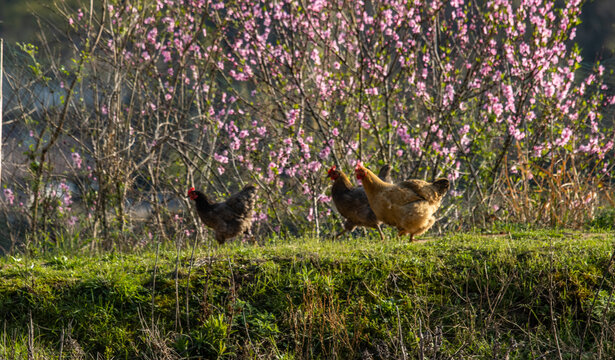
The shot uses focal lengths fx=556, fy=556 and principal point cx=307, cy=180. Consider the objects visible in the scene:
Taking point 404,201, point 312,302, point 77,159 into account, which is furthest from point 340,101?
point 312,302

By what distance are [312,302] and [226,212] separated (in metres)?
3.87

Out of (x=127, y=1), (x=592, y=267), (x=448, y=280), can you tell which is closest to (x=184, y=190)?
(x=127, y=1)

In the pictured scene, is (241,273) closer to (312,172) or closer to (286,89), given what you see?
(312,172)

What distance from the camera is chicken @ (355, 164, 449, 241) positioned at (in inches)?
273

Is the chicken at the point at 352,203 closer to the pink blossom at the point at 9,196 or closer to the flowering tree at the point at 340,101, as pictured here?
the flowering tree at the point at 340,101

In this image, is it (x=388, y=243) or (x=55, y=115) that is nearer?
(x=388, y=243)

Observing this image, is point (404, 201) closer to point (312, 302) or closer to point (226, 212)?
point (312, 302)

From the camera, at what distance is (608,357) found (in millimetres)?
4430

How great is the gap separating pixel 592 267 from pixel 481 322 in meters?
1.43

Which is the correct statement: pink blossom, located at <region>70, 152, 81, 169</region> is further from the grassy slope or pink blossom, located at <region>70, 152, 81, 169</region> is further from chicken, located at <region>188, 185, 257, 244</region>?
the grassy slope

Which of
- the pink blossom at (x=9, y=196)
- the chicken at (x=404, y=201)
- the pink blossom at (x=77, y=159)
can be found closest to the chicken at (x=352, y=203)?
the chicken at (x=404, y=201)

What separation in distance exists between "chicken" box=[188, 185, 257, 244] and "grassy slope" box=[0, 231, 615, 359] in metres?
2.36

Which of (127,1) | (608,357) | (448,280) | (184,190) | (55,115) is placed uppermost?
(127,1)

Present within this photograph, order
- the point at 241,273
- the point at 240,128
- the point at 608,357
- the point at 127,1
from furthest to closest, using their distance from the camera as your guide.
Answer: the point at 240,128 → the point at 127,1 → the point at 241,273 → the point at 608,357
